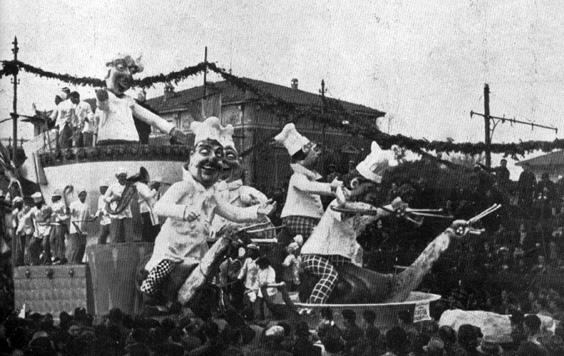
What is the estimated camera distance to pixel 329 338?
4836mm

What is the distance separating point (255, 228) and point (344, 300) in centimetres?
88

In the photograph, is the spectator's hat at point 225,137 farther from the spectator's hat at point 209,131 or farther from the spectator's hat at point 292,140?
the spectator's hat at point 292,140

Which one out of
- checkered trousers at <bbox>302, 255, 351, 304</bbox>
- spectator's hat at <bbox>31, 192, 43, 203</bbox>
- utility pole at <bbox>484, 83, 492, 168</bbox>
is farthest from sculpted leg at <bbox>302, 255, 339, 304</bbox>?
spectator's hat at <bbox>31, 192, 43, 203</bbox>

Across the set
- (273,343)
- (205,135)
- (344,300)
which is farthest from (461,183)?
(273,343)

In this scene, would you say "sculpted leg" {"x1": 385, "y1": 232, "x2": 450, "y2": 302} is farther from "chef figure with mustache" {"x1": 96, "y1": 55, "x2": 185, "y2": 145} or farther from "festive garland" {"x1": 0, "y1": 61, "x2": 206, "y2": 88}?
"festive garland" {"x1": 0, "y1": 61, "x2": 206, "y2": 88}

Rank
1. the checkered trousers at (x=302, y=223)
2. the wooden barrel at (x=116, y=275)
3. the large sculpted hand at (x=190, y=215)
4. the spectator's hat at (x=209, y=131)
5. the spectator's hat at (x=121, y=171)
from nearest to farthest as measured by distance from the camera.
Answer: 1. the large sculpted hand at (x=190, y=215)
2. the spectator's hat at (x=209, y=131)
3. the wooden barrel at (x=116, y=275)
4. the checkered trousers at (x=302, y=223)
5. the spectator's hat at (x=121, y=171)

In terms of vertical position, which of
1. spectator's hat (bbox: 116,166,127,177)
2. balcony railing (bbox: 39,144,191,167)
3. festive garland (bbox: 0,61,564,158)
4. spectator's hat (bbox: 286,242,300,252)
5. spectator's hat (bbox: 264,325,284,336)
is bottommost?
spectator's hat (bbox: 264,325,284,336)

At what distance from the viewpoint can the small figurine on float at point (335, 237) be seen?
6656 mm

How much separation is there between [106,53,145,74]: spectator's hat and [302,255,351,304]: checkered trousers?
2.51 m

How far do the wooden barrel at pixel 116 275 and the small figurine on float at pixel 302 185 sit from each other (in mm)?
1285

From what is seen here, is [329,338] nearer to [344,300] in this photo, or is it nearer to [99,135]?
[344,300]

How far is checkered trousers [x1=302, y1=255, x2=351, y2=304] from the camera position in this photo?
662 centimetres

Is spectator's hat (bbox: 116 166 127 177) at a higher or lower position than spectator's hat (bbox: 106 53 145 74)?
lower

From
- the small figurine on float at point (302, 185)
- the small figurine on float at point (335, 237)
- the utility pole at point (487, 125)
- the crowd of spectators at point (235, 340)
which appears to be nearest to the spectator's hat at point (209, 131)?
the small figurine on float at point (302, 185)
